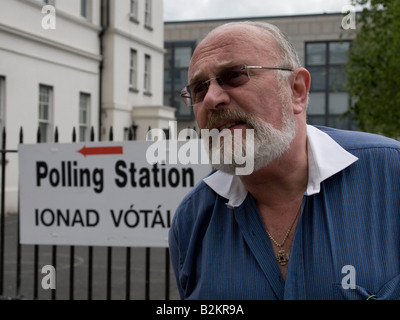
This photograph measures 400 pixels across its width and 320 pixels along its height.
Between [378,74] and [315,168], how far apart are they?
8.88m

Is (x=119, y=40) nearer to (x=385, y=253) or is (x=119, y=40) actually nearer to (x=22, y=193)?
(x=22, y=193)

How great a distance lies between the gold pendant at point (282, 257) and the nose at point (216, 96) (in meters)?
0.57

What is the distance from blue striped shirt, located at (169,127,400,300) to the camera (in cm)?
166

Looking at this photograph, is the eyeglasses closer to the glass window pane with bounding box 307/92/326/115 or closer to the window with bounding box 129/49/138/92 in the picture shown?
the window with bounding box 129/49/138/92

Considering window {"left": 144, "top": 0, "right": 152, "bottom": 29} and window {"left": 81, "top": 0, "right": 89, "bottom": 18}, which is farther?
window {"left": 144, "top": 0, "right": 152, "bottom": 29}

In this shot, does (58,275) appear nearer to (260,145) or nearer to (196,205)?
(196,205)

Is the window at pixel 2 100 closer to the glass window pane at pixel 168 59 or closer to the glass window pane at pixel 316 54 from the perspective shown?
the glass window pane at pixel 168 59

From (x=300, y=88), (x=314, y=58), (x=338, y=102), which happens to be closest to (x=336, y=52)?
(x=314, y=58)

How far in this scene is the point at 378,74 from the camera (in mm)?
10023

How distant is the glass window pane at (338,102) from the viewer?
115 ft

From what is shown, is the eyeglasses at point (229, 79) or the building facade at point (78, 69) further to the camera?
the building facade at point (78, 69)

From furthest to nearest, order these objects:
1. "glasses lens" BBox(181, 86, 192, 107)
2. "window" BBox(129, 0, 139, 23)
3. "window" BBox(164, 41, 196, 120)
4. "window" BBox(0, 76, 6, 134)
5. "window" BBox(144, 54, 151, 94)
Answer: "window" BBox(164, 41, 196, 120) → "window" BBox(144, 54, 151, 94) → "window" BBox(129, 0, 139, 23) → "window" BBox(0, 76, 6, 134) → "glasses lens" BBox(181, 86, 192, 107)

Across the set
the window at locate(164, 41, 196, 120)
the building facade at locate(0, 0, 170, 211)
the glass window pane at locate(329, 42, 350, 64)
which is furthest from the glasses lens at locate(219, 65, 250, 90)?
the glass window pane at locate(329, 42, 350, 64)

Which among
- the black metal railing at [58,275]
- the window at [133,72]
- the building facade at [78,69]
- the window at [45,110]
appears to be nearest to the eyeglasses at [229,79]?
the black metal railing at [58,275]
